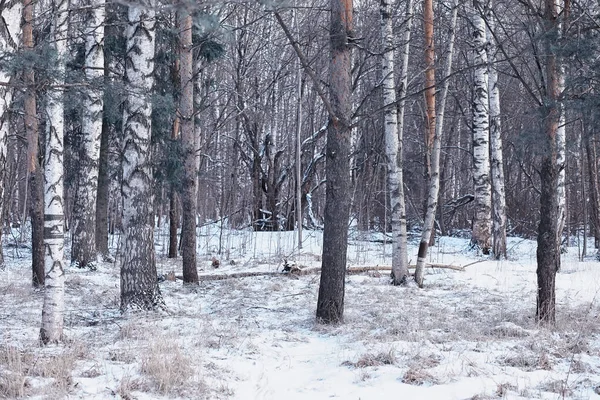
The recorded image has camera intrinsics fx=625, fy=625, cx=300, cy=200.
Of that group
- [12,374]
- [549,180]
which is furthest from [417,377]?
[549,180]

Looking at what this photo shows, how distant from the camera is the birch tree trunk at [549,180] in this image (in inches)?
291

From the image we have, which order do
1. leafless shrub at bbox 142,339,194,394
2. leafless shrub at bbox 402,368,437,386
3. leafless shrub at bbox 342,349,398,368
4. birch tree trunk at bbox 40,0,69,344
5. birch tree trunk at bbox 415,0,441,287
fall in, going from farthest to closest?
birch tree trunk at bbox 415,0,441,287 → birch tree trunk at bbox 40,0,69,344 → leafless shrub at bbox 342,349,398,368 → leafless shrub at bbox 402,368,437,386 → leafless shrub at bbox 142,339,194,394

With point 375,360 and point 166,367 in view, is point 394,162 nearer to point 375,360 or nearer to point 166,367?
point 375,360

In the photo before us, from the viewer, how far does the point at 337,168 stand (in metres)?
7.96

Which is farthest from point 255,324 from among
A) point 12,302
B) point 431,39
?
point 431,39

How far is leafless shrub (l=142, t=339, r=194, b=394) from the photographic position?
4.97 meters

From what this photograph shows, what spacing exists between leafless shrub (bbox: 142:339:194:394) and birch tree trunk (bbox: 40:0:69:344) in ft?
4.43

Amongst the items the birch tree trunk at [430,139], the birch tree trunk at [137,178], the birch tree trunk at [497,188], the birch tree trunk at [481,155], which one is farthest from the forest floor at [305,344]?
the birch tree trunk at [481,155]

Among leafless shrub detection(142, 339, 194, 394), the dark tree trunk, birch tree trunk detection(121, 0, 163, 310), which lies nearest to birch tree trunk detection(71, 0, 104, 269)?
the dark tree trunk

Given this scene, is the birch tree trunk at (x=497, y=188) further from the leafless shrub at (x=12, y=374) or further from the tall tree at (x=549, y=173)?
the leafless shrub at (x=12, y=374)

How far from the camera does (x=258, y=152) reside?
2238cm

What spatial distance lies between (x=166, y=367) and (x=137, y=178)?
3.72 metres

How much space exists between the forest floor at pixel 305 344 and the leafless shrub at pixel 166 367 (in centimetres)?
1

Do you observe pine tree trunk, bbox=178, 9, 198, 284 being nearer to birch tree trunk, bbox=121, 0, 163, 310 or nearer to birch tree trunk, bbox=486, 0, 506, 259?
birch tree trunk, bbox=121, 0, 163, 310
